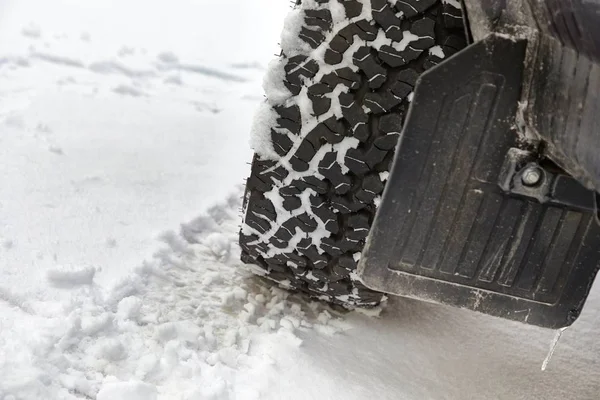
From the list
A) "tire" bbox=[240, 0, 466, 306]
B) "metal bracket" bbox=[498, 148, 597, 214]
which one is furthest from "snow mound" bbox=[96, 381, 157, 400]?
"metal bracket" bbox=[498, 148, 597, 214]

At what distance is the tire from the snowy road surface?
0.17 metres

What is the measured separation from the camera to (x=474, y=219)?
108 cm

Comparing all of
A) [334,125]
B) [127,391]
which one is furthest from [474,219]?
[127,391]

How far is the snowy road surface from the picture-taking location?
4.11 ft

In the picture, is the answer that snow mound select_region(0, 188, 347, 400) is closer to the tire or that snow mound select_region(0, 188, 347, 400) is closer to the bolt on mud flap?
the tire

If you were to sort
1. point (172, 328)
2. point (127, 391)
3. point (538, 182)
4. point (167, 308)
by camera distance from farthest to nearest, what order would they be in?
point (167, 308), point (172, 328), point (127, 391), point (538, 182)

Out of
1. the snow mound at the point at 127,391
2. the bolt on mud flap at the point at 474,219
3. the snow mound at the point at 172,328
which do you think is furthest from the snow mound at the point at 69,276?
the bolt on mud flap at the point at 474,219

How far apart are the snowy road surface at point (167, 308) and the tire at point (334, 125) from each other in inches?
6.8

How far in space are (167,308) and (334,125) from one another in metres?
0.55

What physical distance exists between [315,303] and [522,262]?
26.8 inches

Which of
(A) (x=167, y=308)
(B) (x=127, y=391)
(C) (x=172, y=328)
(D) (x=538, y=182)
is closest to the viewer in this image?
(D) (x=538, y=182)

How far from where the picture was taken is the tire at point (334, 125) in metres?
1.32

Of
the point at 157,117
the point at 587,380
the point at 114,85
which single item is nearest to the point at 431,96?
the point at 587,380

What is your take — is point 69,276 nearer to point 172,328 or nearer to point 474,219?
point 172,328
